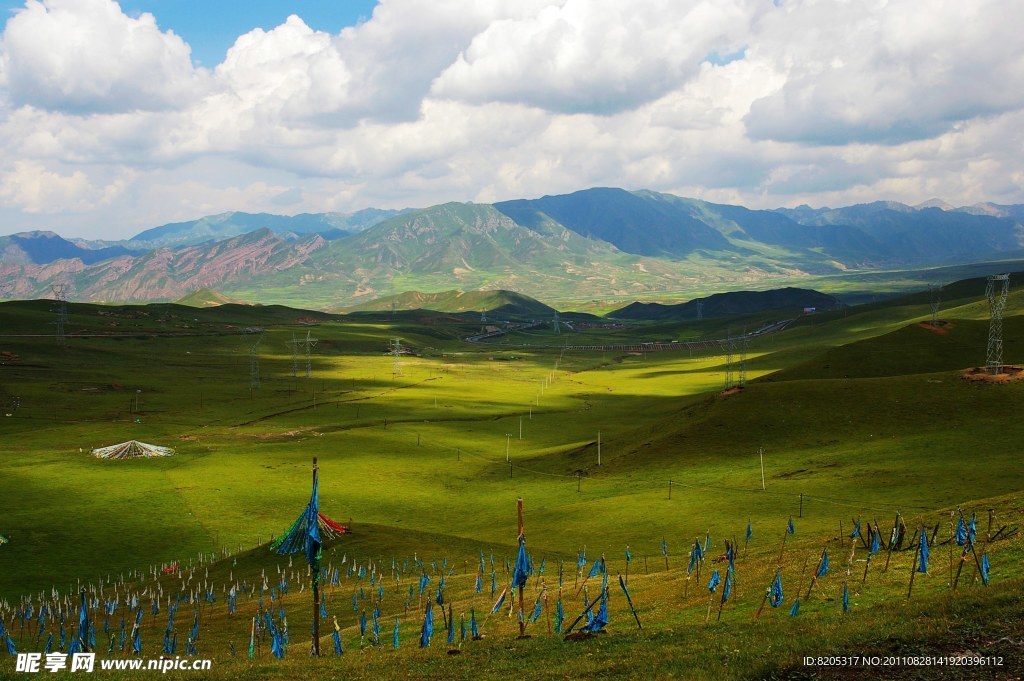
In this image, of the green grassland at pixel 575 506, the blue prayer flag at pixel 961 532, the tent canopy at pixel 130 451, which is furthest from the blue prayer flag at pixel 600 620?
the tent canopy at pixel 130 451

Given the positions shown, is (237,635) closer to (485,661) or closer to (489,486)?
(485,661)

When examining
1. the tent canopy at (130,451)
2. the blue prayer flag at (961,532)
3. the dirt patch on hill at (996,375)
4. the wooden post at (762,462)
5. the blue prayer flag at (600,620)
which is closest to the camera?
the blue prayer flag at (600,620)

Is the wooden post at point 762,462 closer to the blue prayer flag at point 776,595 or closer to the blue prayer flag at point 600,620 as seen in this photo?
the blue prayer flag at point 776,595

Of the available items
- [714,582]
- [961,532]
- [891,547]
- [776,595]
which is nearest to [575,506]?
[891,547]

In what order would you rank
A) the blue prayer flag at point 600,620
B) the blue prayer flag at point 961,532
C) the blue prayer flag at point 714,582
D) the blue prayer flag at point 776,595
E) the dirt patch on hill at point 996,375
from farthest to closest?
1. the dirt patch on hill at point 996,375
2. the blue prayer flag at point 961,532
3. the blue prayer flag at point 714,582
4. the blue prayer flag at point 776,595
5. the blue prayer flag at point 600,620

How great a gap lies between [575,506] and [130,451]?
3103 inches

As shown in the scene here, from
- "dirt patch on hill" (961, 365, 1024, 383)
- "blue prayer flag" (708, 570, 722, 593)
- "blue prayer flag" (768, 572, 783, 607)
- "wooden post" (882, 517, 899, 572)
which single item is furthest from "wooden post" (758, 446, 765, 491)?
"blue prayer flag" (768, 572, 783, 607)

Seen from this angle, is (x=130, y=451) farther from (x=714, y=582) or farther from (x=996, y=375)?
(x=996, y=375)

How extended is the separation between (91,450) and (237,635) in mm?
96139

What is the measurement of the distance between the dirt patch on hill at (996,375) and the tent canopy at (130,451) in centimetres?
12426

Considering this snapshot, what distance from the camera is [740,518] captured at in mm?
80812

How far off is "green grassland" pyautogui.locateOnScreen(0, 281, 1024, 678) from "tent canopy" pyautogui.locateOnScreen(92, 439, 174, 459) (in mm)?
3398

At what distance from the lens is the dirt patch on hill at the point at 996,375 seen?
11125 cm

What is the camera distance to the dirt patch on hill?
11125 cm
